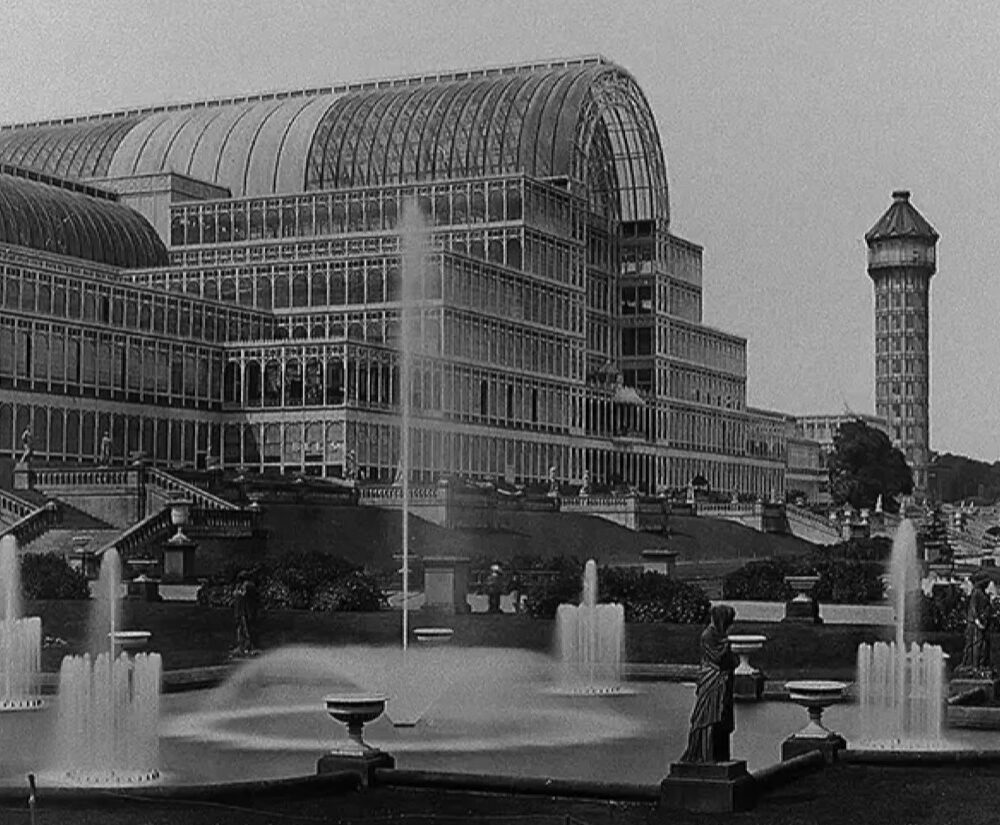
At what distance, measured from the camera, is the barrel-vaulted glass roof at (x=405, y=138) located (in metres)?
148

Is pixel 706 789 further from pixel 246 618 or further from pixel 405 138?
pixel 405 138

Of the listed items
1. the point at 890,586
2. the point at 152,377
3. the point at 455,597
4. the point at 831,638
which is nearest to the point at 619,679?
the point at 831,638

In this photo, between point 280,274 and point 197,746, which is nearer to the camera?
point 197,746

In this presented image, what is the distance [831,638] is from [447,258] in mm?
81315

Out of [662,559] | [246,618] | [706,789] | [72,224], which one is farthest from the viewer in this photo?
[72,224]

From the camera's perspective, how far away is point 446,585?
163 feet

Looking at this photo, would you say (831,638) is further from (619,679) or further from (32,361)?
(32,361)

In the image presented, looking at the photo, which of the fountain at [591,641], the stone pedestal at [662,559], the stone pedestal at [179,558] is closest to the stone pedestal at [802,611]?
the fountain at [591,641]

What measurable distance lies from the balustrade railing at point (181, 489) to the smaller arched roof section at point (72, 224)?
151ft

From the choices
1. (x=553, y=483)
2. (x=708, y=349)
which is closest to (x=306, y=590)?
(x=553, y=483)

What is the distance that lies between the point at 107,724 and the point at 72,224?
105359 mm

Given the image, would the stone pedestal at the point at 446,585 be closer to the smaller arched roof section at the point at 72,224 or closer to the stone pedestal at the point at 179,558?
the stone pedestal at the point at 179,558

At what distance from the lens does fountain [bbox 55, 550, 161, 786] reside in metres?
24.8

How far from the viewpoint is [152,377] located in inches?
4257
